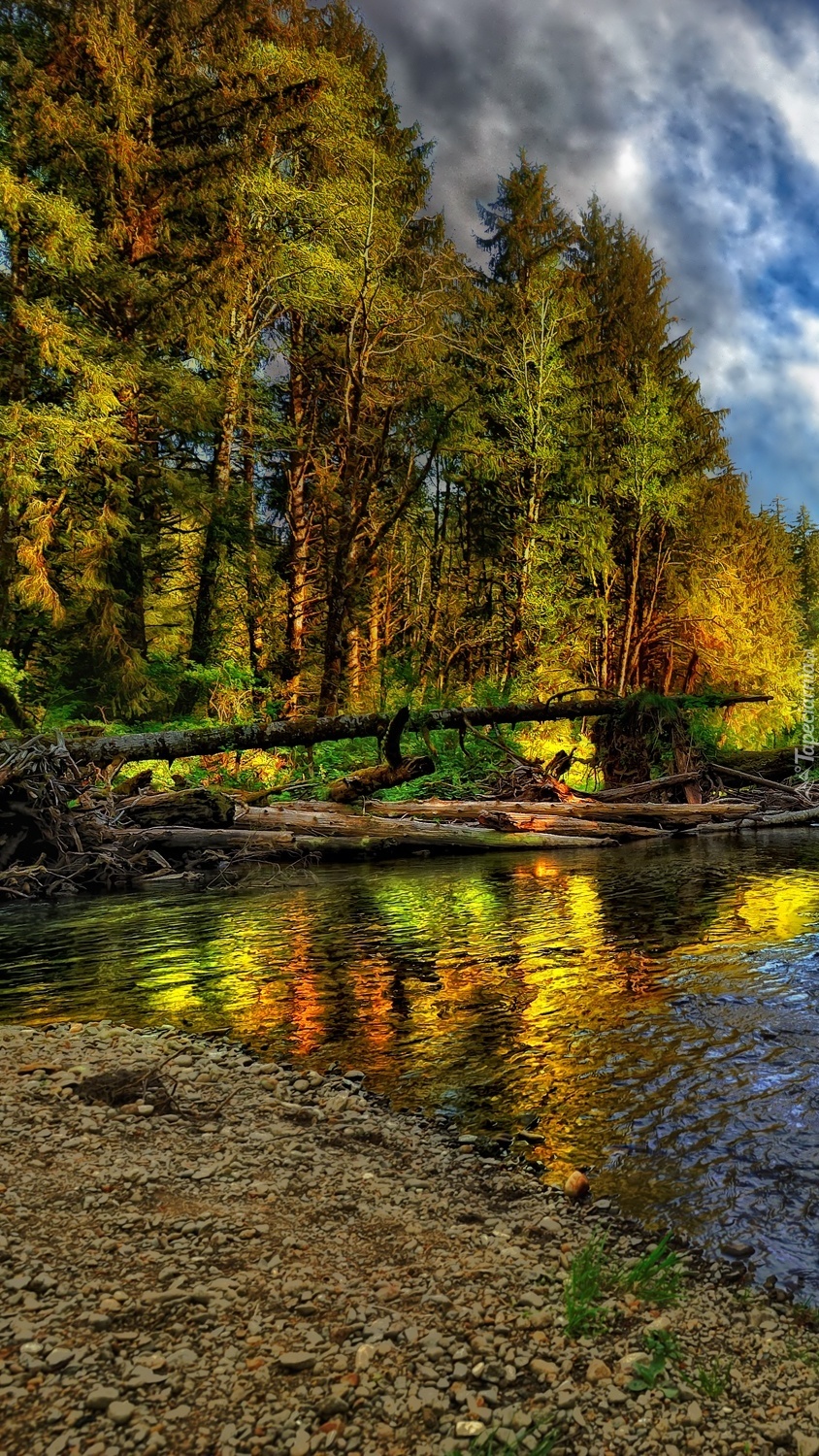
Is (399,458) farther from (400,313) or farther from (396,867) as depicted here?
(396,867)

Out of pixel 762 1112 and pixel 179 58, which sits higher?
pixel 179 58

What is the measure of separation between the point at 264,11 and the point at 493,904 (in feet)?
86.2

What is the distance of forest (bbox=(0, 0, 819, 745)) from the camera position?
18031mm

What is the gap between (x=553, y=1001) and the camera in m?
5.71

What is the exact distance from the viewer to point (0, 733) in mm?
15117

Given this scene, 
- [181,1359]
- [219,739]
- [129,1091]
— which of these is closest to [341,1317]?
[181,1359]

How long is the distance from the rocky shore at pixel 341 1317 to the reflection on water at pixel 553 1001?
20.4 inches

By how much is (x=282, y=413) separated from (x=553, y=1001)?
81.3 feet

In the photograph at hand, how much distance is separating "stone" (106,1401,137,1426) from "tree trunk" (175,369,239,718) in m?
18.8

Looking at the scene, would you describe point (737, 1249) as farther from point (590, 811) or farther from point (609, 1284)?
point (590, 811)

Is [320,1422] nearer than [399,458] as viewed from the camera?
Yes

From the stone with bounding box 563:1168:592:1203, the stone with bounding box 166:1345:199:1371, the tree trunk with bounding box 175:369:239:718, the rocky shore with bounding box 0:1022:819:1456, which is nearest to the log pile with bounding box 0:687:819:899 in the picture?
the tree trunk with bounding box 175:369:239:718

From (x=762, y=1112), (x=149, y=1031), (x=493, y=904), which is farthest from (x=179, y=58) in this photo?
(x=762, y=1112)

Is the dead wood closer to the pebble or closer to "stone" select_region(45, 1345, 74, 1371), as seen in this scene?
"stone" select_region(45, 1345, 74, 1371)
